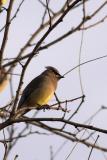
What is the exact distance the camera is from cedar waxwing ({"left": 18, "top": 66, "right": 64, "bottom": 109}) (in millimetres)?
7480

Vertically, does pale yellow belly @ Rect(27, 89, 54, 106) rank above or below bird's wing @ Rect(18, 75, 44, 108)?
below

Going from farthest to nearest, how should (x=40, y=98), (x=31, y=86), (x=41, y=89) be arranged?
(x=31, y=86), (x=41, y=89), (x=40, y=98)

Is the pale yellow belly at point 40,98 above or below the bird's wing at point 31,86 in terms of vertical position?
below

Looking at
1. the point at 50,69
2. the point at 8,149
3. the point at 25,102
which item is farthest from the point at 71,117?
the point at 50,69

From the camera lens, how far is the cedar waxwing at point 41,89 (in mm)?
7480

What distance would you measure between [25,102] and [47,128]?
279 centimetres

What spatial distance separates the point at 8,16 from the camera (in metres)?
4.44

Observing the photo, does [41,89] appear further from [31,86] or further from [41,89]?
[31,86]

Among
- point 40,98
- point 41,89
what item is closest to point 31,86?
point 41,89

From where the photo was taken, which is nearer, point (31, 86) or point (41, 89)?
point (41, 89)

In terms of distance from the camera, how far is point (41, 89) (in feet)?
25.5

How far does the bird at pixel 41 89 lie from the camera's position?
7.48 meters

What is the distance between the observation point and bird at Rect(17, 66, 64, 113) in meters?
7.48

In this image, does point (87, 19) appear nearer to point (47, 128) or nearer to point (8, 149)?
point (47, 128)
